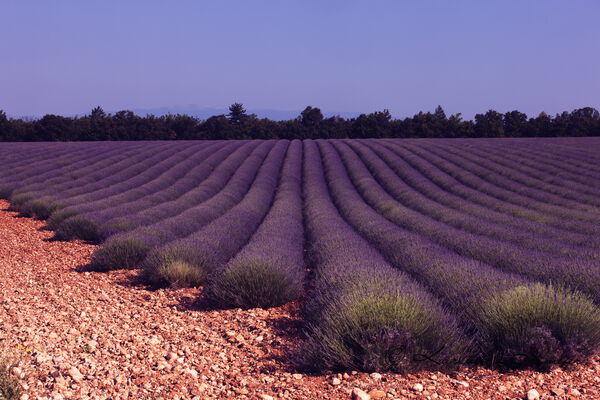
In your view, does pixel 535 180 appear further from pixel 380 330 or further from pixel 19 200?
pixel 19 200

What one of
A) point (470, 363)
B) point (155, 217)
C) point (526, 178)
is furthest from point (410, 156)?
point (470, 363)

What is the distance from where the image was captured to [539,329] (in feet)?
10.1

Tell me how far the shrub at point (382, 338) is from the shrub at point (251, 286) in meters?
1.62

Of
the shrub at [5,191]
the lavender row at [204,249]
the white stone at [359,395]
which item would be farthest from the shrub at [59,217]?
the white stone at [359,395]

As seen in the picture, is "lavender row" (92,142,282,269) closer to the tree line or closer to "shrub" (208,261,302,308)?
"shrub" (208,261,302,308)

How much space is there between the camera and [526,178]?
46.2 ft

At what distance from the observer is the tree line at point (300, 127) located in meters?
43.1

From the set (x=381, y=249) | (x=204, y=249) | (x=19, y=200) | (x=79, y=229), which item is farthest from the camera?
(x=19, y=200)

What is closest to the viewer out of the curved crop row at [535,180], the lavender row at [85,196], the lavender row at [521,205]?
the lavender row at [521,205]

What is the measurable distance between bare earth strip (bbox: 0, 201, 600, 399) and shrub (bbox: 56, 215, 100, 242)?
2763 mm

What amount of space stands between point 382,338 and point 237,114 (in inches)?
2114

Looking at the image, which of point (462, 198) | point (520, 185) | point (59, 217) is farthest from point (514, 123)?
point (59, 217)

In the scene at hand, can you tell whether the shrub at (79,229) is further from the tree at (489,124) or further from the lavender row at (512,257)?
the tree at (489,124)

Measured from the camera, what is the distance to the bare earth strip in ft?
9.55
